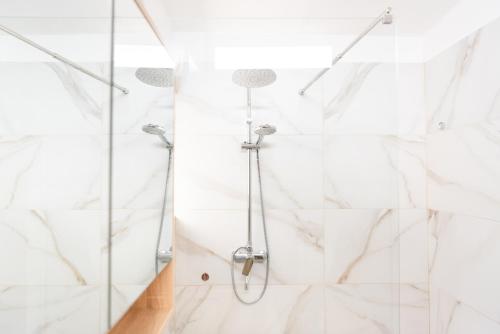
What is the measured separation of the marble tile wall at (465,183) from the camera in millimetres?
1419

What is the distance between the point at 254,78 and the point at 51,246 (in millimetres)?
1078

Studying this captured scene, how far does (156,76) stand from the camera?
1.31m

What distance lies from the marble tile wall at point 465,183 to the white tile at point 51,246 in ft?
5.17

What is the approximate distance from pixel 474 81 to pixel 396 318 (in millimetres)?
1169

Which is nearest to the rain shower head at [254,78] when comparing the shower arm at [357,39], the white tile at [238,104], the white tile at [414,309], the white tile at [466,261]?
the white tile at [238,104]

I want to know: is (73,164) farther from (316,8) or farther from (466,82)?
(466,82)

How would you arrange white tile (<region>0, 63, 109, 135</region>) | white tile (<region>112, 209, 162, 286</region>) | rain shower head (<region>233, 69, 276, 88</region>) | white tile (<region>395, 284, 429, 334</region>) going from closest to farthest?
white tile (<region>0, 63, 109, 135</region>)
white tile (<region>112, 209, 162, 286</region>)
rain shower head (<region>233, 69, 276, 88</region>)
white tile (<region>395, 284, 429, 334</region>)

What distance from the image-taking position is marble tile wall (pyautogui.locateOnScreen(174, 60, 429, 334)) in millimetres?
1409

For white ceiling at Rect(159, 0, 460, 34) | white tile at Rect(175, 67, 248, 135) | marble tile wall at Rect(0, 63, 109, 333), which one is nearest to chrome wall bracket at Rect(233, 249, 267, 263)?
white tile at Rect(175, 67, 248, 135)

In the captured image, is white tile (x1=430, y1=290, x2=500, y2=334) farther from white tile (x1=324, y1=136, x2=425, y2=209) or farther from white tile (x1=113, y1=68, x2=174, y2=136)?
white tile (x1=113, y1=68, x2=174, y2=136)

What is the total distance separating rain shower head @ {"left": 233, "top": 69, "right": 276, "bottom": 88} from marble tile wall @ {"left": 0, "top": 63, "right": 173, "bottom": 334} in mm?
501

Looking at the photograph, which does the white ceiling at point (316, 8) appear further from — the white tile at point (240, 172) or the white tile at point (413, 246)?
the white tile at point (413, 246)

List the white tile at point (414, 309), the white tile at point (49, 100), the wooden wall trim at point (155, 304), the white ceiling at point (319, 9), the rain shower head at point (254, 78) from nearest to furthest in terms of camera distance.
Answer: the white tile at point (49, 100) → the wooden wall trim at point (155, 304) → the rain shower head at point (254, 78) → the white ceiling at point (319, 9) → the white tile at point (414, 309)

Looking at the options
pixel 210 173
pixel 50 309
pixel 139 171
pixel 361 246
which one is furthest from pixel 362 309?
pixel 50 309
